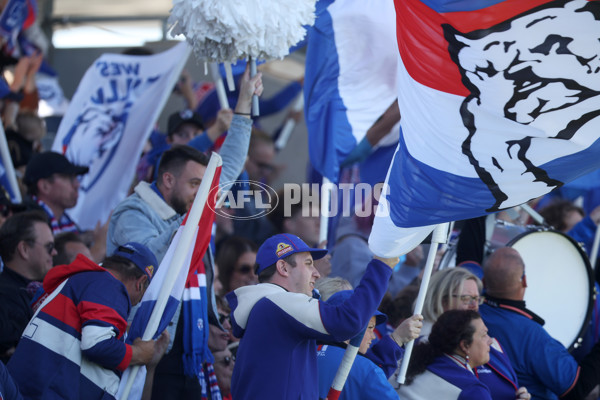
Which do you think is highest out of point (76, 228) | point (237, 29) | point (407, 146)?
point (237, 29)

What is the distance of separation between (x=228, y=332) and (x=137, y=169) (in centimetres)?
252

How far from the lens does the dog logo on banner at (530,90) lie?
11.3 ft

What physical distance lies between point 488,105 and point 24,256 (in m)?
2.82

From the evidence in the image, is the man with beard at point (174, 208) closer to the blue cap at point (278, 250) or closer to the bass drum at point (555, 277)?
the blue cap at point (278, 250)

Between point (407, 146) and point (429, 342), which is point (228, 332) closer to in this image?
point (429, 342)

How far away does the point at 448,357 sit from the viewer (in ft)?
15.8

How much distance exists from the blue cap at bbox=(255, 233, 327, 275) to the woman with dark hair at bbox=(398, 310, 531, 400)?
1.06m

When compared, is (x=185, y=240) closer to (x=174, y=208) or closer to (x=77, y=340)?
(x=77, y=340)

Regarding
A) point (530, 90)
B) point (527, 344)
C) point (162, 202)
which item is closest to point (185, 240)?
point (162, 202)

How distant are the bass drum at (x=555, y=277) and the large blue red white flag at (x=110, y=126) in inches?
104

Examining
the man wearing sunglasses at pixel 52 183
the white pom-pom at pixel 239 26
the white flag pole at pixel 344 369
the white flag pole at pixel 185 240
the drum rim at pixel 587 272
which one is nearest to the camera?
the white flag pole at pixel 344 369

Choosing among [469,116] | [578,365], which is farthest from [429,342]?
[469,116]

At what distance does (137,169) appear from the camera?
7.42 meters

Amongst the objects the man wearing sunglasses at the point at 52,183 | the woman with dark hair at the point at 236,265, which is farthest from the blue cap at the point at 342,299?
the man wearing sunglasses at the point at 52,183
